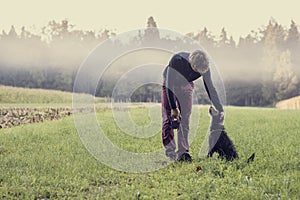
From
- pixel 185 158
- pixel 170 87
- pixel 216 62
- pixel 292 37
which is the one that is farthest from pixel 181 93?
pixel 292 37

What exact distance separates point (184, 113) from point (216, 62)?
56147mm

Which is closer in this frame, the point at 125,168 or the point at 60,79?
the point at 125,168

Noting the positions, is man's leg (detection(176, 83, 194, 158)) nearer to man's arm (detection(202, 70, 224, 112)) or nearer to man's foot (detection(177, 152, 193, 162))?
man's foot (detection(177, 152, 193, 162))

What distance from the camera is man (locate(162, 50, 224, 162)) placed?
22.1 ft

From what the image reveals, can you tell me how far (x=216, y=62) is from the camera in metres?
62.1

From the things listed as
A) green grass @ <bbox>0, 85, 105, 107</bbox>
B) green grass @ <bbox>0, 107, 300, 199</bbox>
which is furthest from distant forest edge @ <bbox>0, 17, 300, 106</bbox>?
green grass @ <bbox>0, 107, 300, 199</bbox>

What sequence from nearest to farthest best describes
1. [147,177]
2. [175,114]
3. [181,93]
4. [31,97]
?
1. [147,177]
2. [175,114]
3. [181,93]
4. [31,97]

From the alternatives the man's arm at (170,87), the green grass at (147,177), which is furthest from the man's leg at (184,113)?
the green grass at (147,177)

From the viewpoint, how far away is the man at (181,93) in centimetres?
672

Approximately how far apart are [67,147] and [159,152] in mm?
1994

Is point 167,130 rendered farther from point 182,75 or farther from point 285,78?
point 285,78

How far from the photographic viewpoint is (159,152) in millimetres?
7957

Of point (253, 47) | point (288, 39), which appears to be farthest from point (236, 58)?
point (288, 39)

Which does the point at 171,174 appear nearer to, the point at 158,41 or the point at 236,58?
the point at 158,41
